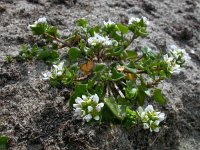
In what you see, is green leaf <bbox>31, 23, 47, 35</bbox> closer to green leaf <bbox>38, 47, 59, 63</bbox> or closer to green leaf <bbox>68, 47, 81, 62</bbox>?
green leaf <bbox>38, 47, 59, 63</bbox>

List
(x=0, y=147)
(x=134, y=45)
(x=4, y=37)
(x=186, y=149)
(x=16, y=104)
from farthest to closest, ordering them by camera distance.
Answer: (x=134, y=45) < (x=4, y=37) < (x=186, y=149) < (x=16, y=104) < (x=0, y=147)

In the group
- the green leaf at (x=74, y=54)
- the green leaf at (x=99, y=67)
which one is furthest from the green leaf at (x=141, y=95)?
the green leaf at (x=74, y=54)

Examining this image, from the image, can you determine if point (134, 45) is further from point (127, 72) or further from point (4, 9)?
point (4, 9)

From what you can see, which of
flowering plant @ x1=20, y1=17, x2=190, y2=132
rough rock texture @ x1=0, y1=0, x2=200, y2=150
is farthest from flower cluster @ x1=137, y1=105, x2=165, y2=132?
rough rock texture @ x1=0, y1=0, x2=200, y2=150

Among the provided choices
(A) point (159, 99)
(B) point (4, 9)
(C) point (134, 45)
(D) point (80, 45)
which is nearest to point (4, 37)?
(B) point (4, 9)

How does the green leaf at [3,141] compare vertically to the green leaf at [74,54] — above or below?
below

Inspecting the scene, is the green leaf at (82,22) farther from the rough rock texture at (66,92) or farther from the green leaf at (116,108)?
the green leaf at (116,108)

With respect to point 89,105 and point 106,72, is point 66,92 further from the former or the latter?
point 89,105

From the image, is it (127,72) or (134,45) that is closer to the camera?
(127,72)
